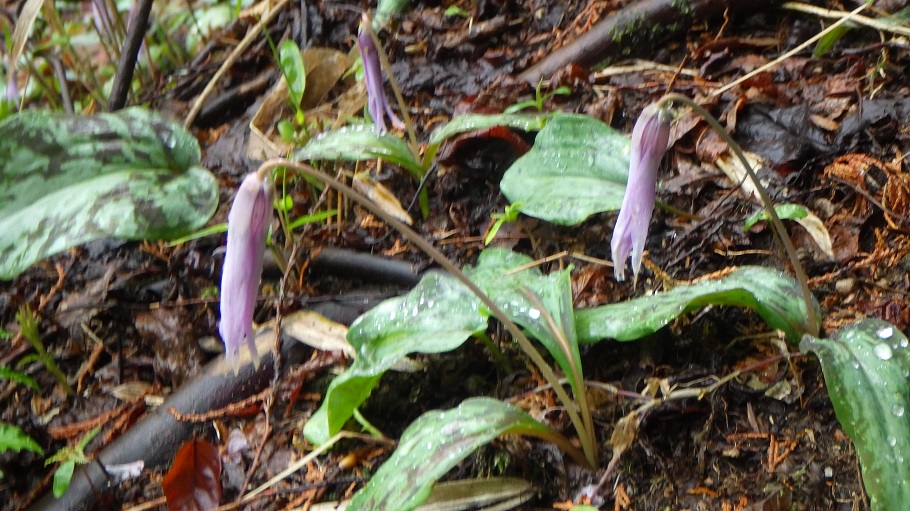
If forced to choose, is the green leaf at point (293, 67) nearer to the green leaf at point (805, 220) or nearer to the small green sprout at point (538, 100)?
the small green sprout at point (538, 100)

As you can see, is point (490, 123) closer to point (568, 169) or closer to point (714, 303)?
point (568, 169)

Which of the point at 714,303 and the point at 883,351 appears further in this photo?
the point at 714,303

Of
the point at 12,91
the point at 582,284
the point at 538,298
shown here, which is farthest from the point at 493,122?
the point at 12,91

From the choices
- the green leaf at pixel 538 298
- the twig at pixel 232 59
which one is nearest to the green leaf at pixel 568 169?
the green leaf at pixel 538 298

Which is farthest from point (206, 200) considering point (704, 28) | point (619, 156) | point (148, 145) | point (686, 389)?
point (704, 28)

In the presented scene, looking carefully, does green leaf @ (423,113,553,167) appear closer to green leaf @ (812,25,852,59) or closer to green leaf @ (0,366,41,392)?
green leaf @ (812,25,852,59)

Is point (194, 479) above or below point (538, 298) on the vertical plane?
below
